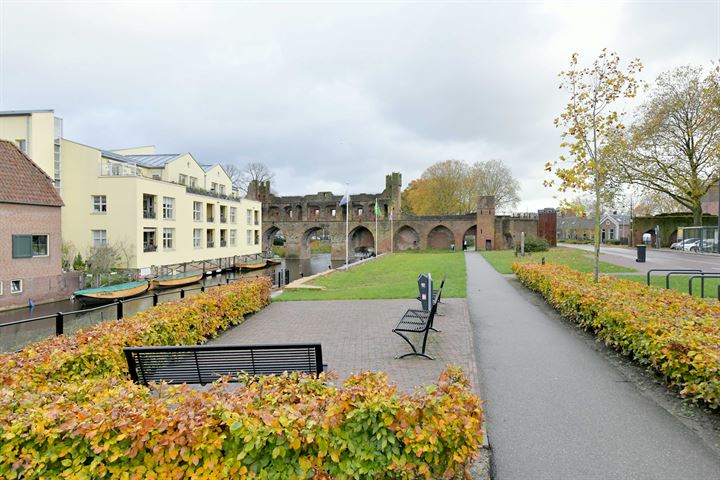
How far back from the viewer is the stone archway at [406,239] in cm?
6308

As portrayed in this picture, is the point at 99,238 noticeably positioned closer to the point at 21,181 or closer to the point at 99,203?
the point at 99,203

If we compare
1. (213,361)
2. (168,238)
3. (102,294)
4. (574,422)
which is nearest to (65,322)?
(102,294)

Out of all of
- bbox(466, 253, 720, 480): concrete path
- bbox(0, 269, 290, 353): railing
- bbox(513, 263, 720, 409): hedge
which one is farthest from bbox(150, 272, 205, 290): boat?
bbox(466, 253, 720, 480): concrete path

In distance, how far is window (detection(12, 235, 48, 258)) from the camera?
2009 cm

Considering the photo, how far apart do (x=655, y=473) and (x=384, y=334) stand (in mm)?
5196

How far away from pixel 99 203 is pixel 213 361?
2888 cm

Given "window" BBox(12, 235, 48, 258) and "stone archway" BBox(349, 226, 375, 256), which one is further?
"stone archway" BBox(349, 226, 375, 256)

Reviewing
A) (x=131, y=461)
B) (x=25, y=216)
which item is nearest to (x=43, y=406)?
(x=131, y=461)

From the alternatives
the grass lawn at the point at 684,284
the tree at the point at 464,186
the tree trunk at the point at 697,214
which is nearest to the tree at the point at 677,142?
the tree trunk at the point at 697,214

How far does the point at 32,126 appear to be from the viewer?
2631cm

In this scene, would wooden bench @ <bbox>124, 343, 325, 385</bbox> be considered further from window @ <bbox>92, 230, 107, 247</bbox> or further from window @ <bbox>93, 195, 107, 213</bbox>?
window @ <bbox>93, 195, 107, 213</bbox>

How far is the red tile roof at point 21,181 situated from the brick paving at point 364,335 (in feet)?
53.1

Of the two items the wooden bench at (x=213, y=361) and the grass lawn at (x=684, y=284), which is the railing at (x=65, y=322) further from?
the grass lawn at (x=684, y=284)

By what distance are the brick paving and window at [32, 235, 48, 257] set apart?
15.9 meters
